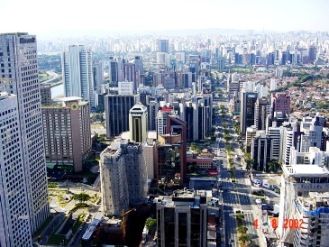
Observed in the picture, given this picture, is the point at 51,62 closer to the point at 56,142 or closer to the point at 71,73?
the point at 71,73

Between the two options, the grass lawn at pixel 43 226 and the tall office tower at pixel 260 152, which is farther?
the tall office tower at pixel 260 152

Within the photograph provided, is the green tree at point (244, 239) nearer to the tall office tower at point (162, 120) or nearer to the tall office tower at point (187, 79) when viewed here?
the tall office tower at point (162, 120)

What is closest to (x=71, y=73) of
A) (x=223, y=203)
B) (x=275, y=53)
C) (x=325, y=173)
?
(x=223, y=203)

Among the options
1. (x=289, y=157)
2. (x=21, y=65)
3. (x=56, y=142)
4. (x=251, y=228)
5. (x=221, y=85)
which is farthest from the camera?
(x=221, y=85)

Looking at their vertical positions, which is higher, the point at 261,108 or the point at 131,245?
the point at 261,108

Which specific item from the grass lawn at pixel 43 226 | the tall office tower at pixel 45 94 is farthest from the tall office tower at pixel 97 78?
the grass lawn at pixel 43 226

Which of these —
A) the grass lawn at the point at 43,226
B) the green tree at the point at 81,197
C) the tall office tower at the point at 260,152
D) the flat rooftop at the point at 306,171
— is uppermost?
the flat rooftop at the point at 306,171

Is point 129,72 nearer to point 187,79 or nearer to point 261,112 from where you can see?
point 187,79

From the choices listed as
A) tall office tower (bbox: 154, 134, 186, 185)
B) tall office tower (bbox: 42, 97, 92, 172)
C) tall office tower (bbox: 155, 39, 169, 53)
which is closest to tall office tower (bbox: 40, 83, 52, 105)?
tall office tower (bbox: 42, 97, 92, 172)
